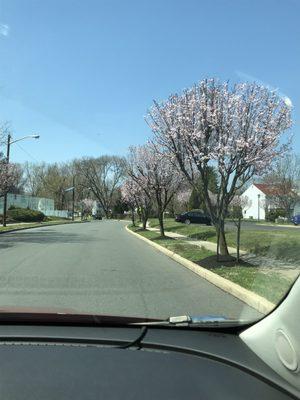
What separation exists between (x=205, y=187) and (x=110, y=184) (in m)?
121

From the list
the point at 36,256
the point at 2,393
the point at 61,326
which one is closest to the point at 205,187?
the point at 36,256

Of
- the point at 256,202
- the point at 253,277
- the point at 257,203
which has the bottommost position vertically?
the point at 253,277

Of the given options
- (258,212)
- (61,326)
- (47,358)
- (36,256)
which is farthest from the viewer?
(258,212)

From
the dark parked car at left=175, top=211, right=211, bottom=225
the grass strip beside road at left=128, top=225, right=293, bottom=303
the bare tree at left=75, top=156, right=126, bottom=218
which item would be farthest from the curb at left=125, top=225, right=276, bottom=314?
the bare tree at left=75, top=156, right=126, bottom=218

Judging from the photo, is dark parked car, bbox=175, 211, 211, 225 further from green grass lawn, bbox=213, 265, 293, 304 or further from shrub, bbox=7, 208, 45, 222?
green grass lawn, bbox=213, 265, 293, 304

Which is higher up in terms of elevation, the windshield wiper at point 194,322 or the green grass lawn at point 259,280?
the windshield wiper at point 194,322

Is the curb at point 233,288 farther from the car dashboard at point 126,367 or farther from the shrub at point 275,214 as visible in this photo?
the shrub at point 275,214

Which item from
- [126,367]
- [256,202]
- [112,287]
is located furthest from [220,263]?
[256,202]

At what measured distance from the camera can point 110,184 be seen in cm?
13812

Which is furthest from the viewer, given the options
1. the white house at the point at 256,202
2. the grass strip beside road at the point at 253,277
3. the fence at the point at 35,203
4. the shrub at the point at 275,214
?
the white house at the point at 256,202

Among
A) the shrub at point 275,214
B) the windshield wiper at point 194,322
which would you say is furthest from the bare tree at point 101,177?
the windshield wiper at point 194,322

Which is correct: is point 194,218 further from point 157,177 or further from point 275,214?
point 157,177

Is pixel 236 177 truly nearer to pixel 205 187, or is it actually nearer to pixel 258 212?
pixel 205 187

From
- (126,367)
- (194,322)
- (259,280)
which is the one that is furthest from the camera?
(259,280)
